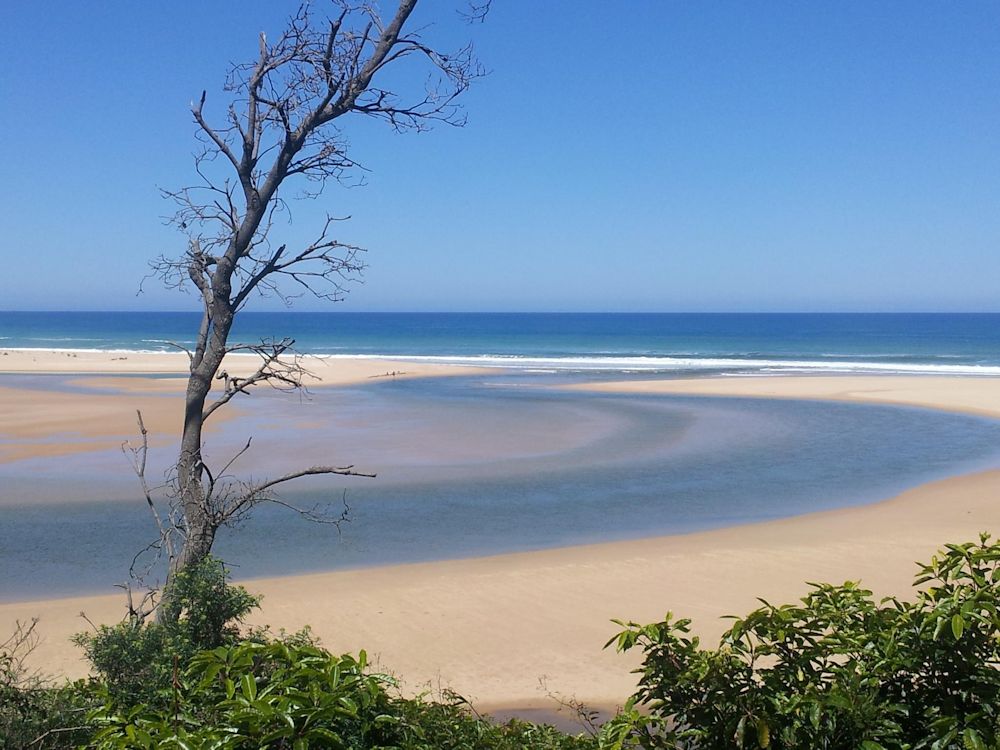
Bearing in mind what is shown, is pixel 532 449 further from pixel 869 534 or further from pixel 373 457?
pixel 869 534

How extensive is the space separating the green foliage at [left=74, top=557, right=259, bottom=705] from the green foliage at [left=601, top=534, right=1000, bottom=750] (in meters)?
→ 2.41

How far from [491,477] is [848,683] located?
1401 centimetres

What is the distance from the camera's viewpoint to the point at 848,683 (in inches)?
100.0

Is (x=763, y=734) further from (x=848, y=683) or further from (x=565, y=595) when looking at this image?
(x=565, y=595)

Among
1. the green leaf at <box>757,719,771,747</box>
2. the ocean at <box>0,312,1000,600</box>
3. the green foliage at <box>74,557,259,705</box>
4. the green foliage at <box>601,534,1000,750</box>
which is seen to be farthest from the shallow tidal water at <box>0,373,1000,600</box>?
the green leaf at <box>757,719,771,747</box>

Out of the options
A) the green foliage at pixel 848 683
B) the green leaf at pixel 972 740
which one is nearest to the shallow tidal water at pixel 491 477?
the green foliage at pixel 848 683

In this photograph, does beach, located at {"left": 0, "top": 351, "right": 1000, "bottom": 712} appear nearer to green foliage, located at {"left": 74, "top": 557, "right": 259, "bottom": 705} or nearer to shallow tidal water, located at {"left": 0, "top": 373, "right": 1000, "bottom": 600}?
shallow tidal water, located at {"left": 0, "top": 373, "right": 1000, "bottom": 600}

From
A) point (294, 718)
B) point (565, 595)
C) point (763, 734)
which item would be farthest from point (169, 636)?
point (565, 595)

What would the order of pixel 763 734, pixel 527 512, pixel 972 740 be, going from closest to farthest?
pixel 972 740 → pixel 763 734 → pixel 527 512

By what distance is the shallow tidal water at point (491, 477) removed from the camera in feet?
37.9

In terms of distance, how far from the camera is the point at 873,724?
2441mm

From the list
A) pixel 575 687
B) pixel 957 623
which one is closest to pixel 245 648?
pixel 957 623

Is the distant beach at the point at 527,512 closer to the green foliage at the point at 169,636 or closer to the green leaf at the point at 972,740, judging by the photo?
the green foliage at the point at 169,636

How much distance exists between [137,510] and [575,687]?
9034 mm
